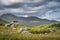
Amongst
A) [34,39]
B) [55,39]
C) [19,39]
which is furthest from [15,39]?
[55,39]

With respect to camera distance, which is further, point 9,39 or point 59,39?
point 59,39

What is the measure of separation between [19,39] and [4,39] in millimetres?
2131

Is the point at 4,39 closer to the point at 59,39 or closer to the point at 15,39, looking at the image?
the point at 15,39

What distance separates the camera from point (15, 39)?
21.9m

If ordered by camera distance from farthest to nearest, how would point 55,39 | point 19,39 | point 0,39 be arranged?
point 55,39
point 19,39
point 0,39

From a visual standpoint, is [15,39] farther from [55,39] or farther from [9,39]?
[55,39]

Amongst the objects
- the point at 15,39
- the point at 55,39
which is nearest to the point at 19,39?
the point at 15,39

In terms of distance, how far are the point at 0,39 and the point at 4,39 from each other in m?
0.46

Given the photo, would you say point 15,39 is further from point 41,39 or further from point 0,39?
point 41,39

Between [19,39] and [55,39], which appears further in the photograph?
[55,39]

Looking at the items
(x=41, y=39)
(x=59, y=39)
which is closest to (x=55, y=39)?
(x=59, y=39)

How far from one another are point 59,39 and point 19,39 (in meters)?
5.68

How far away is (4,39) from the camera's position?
21.3 meters

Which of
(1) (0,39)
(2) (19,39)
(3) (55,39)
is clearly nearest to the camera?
(1) (0,39)
